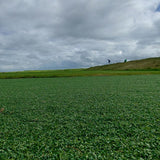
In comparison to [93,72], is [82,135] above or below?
below

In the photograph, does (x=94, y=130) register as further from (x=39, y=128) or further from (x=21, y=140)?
(x=21, y=140)

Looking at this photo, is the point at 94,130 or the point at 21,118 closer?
the point at 94,130

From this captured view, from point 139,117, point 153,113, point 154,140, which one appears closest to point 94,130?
point 154,140

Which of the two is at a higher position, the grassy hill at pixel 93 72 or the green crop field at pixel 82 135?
the grassy hill at pixel 93 72

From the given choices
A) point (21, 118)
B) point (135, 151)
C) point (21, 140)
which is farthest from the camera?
point (21, 118)

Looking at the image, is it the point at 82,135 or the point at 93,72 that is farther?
the point at 93,72

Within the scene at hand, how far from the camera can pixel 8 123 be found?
4168 mm

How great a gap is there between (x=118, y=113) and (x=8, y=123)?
349 centimetres

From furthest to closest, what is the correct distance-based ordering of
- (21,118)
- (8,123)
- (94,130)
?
(21,118) < (8,123) < (94,130)

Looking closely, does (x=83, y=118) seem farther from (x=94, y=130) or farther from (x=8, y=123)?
(x=8, y=123)

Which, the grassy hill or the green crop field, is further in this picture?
the grassy hill

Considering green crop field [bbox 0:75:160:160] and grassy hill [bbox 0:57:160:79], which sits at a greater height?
grassy hill [bbox 0:57:160:79]

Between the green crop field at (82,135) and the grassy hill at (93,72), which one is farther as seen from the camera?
the grassy hill at (93,72)

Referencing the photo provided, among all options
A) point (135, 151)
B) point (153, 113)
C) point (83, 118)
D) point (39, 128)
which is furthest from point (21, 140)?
point (153, 113)
